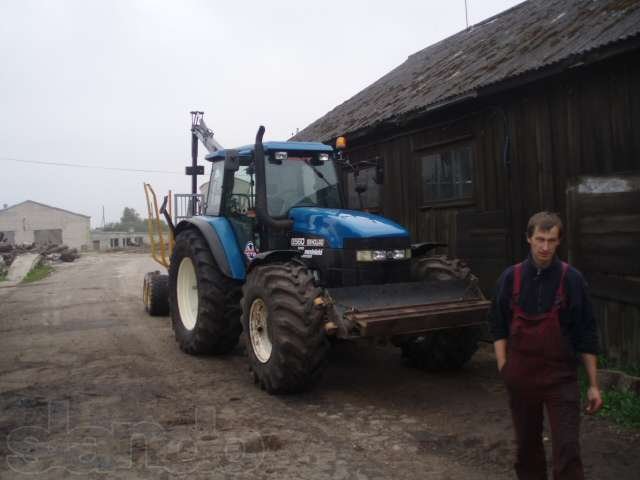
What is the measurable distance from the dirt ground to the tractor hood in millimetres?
1495

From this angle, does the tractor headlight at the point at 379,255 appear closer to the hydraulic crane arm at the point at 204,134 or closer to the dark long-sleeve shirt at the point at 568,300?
the dark long-sleeve shirt at the point at 568,300

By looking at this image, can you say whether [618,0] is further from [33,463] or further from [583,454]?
[33,463]

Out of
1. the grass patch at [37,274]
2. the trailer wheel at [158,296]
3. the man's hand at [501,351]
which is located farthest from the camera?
the grass patch at [37,274]

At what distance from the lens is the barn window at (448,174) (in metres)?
8.12

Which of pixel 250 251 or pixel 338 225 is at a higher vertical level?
pixel 338 225

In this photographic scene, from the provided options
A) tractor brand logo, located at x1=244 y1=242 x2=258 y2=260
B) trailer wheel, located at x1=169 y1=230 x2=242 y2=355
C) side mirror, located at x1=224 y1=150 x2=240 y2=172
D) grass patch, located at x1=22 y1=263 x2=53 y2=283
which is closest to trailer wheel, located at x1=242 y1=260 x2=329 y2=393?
tractor brand logo, located at x1=244 y1=242 x2=258 y2=260

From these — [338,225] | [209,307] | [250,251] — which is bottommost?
[209,307]

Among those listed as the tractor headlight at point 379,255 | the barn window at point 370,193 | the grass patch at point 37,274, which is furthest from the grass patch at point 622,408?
the grass patch at point 37,274

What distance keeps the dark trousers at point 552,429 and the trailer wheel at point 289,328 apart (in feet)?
6.90

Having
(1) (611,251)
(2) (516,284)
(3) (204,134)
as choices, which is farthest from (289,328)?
(3) (204,134)

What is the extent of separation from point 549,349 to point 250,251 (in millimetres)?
4081

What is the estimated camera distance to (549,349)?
2965mm

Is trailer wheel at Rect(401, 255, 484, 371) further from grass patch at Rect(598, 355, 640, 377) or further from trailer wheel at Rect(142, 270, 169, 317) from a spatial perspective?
trailer wheel at Rect(142, 270, 169, 317)

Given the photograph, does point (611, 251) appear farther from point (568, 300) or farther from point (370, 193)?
point (370, 193)
